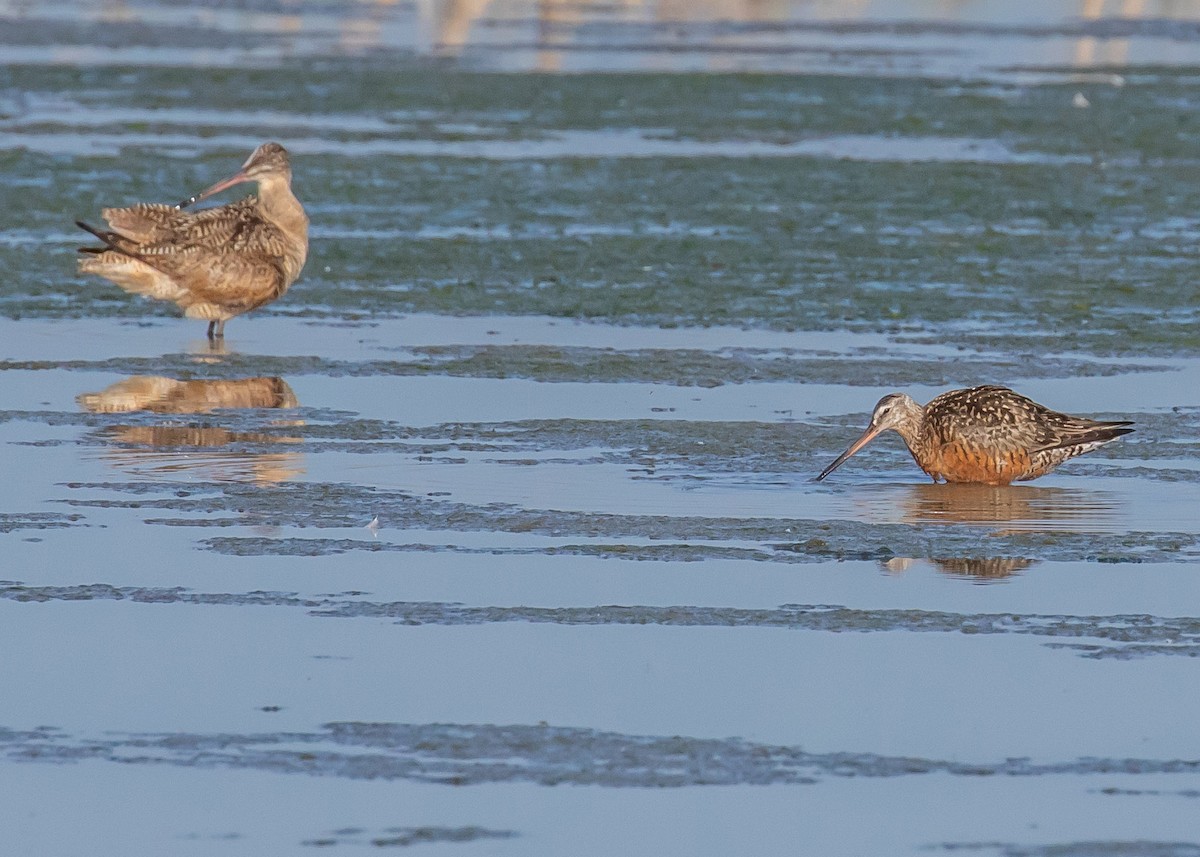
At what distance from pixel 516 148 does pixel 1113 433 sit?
1225 cm

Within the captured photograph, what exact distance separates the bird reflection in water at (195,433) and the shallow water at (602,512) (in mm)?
35

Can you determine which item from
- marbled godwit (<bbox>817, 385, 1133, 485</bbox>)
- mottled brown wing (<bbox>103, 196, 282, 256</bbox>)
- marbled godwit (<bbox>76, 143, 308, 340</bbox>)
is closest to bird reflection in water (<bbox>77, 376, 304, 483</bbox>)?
marbled godwit (<bbox>76, 143, 308, 340</bbox>)

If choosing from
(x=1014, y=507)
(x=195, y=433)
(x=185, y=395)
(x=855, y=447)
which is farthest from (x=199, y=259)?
(x=1014, y=507)

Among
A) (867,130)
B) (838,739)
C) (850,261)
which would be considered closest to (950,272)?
(850,261)

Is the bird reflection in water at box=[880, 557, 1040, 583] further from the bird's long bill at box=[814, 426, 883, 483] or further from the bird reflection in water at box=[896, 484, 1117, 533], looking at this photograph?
the bird's long bill at box=[814, 426, 883, 483]

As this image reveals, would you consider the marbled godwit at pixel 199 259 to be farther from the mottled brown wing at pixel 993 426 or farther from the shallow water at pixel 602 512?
the mottled brown wing at pixel 993 426

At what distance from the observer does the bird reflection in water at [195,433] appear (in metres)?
10.6

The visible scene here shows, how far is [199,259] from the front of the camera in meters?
14.3

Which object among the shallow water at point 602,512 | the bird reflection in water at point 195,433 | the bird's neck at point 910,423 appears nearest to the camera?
the shallow water at point 602,512

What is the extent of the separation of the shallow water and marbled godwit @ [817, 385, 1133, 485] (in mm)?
128

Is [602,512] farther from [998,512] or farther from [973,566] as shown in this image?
[998,512]

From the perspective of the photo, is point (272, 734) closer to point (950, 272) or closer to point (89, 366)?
point (89, 366)

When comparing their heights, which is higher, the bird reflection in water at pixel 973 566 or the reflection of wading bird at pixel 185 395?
the bird reflection in water at pixel 973 566

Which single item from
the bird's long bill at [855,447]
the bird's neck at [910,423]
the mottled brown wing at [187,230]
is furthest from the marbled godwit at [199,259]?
the bird's neck at [910,423]
